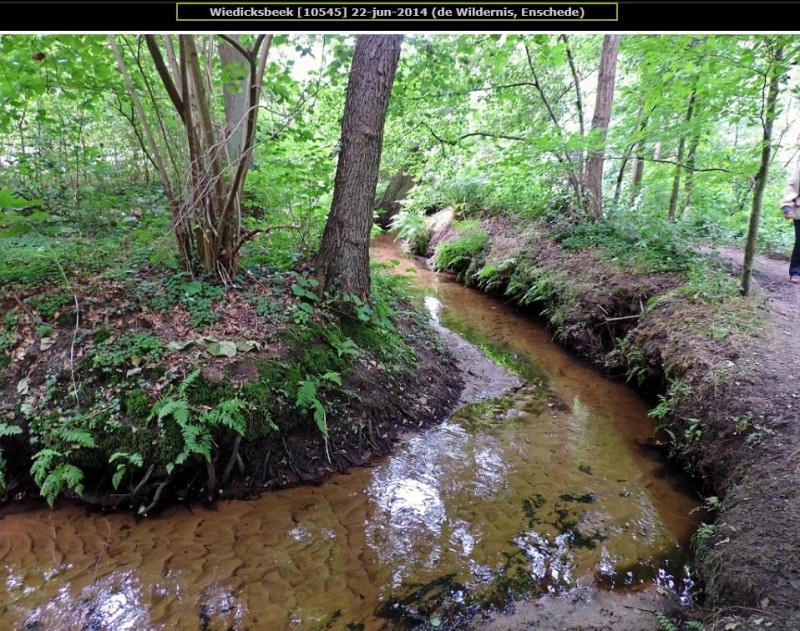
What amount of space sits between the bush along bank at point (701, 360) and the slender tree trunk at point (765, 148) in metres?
0.51

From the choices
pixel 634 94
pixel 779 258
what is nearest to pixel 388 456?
pixel 634 94

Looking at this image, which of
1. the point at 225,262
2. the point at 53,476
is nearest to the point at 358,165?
the point at 225,262

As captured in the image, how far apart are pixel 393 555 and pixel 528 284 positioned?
24.6 ft

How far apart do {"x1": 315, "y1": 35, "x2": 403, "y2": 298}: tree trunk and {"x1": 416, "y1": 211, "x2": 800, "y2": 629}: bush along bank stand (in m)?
4.25

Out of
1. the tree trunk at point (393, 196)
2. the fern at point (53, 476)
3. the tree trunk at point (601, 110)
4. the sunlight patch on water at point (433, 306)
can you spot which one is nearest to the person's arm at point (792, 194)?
the tree trunk at point (601, 110)

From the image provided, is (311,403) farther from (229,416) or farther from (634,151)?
(634,151)

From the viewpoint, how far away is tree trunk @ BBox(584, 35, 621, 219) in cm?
954

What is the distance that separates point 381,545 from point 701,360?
14.6 ft

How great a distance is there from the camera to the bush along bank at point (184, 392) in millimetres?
3414

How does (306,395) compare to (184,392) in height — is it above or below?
below

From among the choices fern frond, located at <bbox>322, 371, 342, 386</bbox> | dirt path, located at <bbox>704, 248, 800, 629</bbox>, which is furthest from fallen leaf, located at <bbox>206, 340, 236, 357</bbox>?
dirt path, located at <bbox>704, 248, 800, 629</bbox>

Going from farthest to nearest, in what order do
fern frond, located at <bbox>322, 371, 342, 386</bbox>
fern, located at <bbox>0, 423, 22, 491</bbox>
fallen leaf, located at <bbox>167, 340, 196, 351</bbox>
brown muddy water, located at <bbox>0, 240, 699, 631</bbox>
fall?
fern frond, located at <bbox>322, 371, 342, 386</bbox> → fallen leaf, located at <bbox>167, 340, 196, 351</bbox> → fern, located at <bbox>0, 423, 22, 491</bbox> → brown muddy water, located at <bbox>0, 240, 699, 631</bbox>

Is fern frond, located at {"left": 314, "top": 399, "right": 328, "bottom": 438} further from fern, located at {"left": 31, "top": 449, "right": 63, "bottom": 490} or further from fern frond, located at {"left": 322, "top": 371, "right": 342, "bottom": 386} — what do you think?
fern, located at {"left": 31, "top": 449, "right": 63, "bottom": 490}

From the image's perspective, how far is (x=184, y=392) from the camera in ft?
12.0
